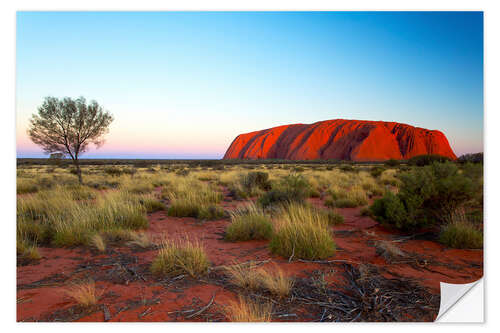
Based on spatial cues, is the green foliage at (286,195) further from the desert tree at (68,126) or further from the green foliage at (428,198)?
the desert tree at (68,126)

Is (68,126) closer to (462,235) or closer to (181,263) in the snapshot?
(181,263)

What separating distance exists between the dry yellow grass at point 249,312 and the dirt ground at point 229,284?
8 centimetres

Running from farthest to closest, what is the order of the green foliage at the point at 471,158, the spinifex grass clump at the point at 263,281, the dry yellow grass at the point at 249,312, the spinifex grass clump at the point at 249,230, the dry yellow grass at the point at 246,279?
1. the spinifex grass clump at the point at 249,230
2. the green foliage at the point at 471,158
3. the dry yellow grass at the point at 246,279
4. the spinifex grass clump at the point at 263,281
5. the dry yellow grass at the point at 249,312

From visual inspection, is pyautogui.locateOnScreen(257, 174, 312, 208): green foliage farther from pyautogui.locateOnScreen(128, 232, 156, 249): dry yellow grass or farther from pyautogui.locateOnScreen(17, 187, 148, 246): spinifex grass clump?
pyautogui.locateOnScreen(128, 232, 156, 249): dry yellow grass

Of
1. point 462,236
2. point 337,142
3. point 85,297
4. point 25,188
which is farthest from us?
point 337,142

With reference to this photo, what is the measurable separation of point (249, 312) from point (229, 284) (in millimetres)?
531

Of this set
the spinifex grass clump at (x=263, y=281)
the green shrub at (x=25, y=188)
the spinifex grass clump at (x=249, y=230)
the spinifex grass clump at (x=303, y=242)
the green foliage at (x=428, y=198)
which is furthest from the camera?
the green shrub at (x=25, y=188)

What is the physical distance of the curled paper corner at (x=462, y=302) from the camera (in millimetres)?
2397

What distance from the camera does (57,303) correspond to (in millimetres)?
2336

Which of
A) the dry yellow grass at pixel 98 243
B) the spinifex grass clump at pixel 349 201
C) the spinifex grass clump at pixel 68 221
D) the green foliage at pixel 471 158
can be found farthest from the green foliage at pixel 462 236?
the spinifex grass clump at pixel 68 221

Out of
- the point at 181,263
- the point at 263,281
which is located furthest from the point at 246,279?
the point at 181,263

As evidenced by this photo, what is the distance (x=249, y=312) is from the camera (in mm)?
2133
